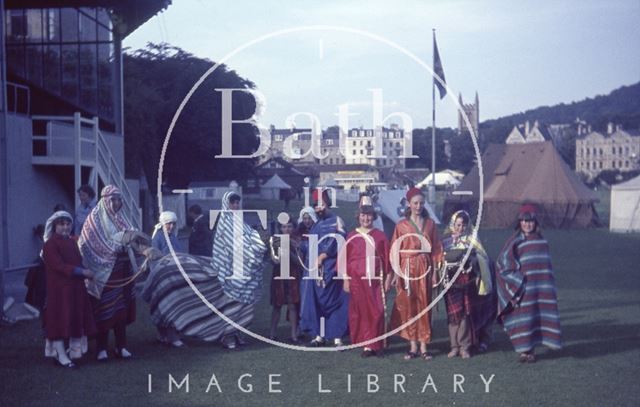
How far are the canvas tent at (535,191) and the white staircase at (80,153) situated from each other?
54.0 ft

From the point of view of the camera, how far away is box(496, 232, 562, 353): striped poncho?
7.83m

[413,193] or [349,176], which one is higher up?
[349,176]

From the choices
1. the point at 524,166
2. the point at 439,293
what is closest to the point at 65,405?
the point at 439,293

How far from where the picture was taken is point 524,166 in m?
32.9

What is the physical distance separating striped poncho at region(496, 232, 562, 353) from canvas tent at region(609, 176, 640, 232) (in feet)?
75.6

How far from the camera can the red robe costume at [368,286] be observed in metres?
8.11

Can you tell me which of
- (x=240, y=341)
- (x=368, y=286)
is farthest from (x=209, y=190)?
(x=368, y=286)

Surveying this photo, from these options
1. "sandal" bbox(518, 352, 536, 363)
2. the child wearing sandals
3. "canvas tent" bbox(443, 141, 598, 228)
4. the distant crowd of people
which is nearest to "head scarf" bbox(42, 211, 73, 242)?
the distant crowd of people

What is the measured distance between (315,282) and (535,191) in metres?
24.7

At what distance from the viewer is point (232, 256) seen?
8.49 m

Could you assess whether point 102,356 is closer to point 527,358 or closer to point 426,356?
point 426,356

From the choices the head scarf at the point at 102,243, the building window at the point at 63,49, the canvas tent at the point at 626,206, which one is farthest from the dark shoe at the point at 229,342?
the canvas tent at the point at 626,206

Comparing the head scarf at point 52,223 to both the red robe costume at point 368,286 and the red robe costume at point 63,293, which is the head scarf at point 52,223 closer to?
the red robe costume at point 63,293

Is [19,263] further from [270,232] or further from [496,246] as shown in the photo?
[496,246]
